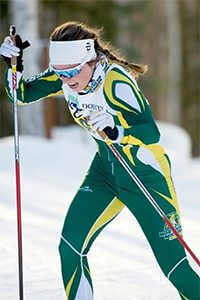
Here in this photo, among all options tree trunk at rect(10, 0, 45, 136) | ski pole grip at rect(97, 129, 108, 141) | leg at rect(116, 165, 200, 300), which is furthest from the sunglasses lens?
tree trunk at rect(10, 0, 45, 136)

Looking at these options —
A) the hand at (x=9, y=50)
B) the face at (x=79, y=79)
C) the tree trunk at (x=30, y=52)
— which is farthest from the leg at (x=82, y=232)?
the tree trunk at (x=30, y=52)

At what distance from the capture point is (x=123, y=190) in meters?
3.43

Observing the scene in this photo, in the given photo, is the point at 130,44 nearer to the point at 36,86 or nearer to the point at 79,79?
the point at 36,86

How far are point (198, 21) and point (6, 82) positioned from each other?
2032cm

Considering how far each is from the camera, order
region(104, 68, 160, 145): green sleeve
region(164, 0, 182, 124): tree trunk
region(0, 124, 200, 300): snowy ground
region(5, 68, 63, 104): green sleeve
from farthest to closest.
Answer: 1. region(164, 0, 182, 124): tree trunk
2. region(0, 124, 200, 300): snowy ground
3. region(5, 68, 63, 104): green sleeve
4. region(104, 68, 160, 145): green sleeve

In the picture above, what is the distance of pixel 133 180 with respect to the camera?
11.1 ft

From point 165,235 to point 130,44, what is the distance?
19467mm

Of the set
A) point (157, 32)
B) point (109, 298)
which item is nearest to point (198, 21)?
point (157, 32)

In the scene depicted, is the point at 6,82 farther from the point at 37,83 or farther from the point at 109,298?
the point at 109,298

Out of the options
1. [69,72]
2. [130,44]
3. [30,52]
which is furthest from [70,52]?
[130,44]

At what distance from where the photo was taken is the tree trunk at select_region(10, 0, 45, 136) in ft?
35.8

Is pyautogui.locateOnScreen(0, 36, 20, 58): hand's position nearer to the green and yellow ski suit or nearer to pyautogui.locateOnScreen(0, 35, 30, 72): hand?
pyautogui.locateOnScreen(0, 35, 30, 72): hand

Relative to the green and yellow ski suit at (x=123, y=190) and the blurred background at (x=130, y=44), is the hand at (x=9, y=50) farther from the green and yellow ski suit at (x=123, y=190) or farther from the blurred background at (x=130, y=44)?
the blurred background at (x=130, y=44)

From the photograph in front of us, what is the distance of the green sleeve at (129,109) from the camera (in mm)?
3283
